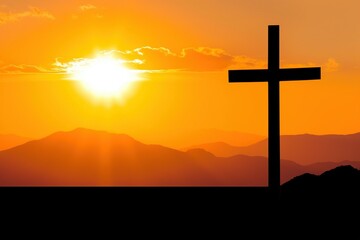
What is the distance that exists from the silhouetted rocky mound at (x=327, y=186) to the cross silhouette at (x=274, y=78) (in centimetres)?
69

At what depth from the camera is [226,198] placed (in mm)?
12016

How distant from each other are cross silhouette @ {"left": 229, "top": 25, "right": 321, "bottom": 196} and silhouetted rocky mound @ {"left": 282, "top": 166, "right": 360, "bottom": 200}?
2.26 ft

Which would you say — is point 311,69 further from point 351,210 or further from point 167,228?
point 167,228

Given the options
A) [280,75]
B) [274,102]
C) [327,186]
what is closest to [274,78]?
[280,75]

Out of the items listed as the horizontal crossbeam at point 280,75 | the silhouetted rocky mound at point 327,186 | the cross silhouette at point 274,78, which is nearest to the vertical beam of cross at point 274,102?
the cross silhouette at point 274,78

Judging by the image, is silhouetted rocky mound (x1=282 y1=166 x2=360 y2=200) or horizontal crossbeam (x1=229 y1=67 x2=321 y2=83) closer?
silhouetted rocky mound (x1=282 y1=166 x2=360 y2=200)

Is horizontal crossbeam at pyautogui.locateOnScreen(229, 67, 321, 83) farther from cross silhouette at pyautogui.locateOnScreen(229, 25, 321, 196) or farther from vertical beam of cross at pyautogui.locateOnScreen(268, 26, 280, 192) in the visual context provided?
vertical beam of cross at pyautogui.locateOnScreen(268, 26, 280, 192)

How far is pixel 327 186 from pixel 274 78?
2.72 m

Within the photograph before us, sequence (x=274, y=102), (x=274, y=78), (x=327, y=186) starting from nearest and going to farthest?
(x=274, y=102) < (x=274, y=78) < (x=327, y=186)

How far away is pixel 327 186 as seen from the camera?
14.2m

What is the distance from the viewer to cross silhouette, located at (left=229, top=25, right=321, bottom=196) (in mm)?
13266

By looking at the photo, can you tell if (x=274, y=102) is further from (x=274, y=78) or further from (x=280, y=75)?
(x=280, y=75)

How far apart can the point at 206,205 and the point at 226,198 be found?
47 centimetres

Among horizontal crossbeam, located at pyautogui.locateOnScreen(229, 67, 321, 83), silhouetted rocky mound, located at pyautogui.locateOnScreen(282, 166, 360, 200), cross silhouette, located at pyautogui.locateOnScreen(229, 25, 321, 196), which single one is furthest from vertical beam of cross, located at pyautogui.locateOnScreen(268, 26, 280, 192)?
silhouetted rocky mound, located at pyautogui.locateOnScreen(282, 166, 360, 200)
